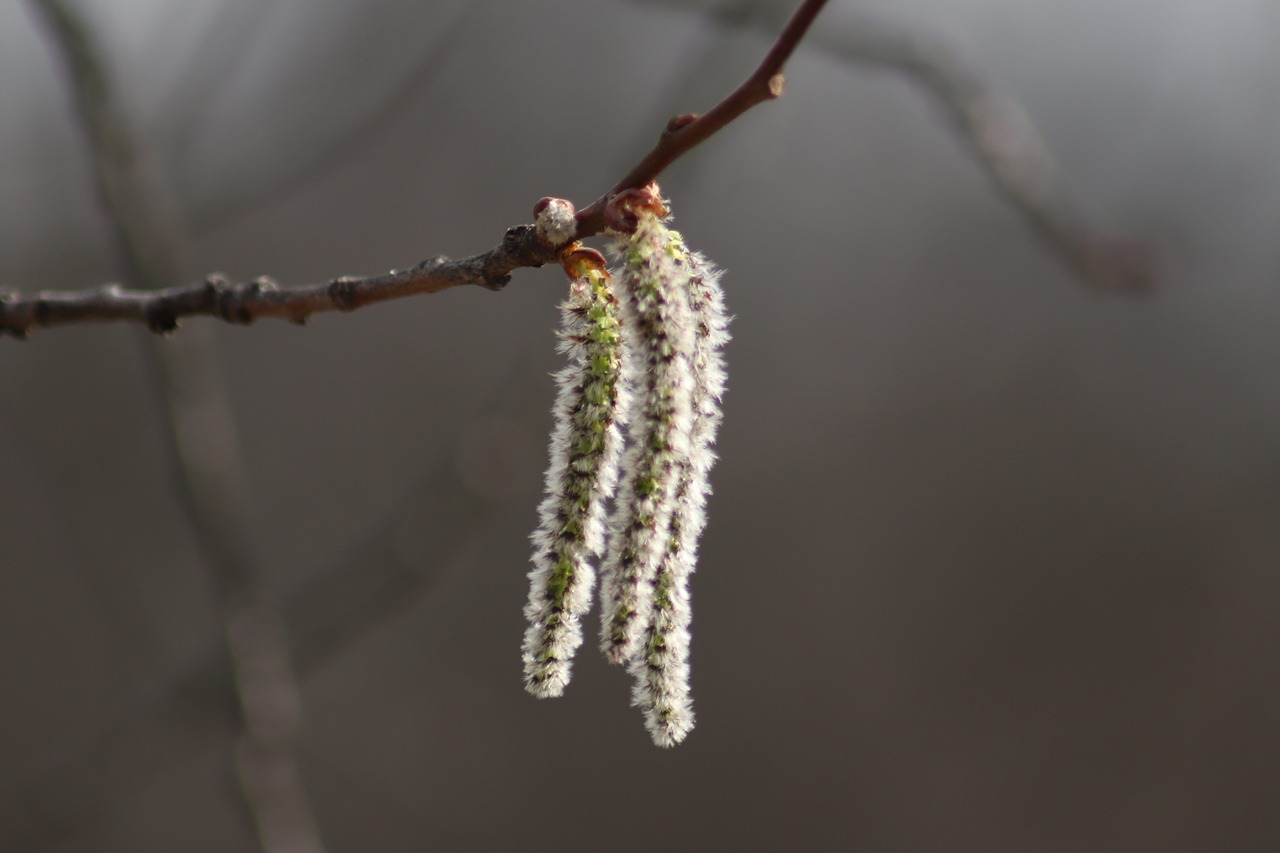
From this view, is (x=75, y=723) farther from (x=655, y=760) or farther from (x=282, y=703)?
(x=282, y=703)

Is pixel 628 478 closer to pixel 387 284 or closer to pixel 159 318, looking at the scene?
pixel 387 284

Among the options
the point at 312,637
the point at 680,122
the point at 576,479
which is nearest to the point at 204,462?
the point at 312,637

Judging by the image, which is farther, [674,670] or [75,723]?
→ [75,723]

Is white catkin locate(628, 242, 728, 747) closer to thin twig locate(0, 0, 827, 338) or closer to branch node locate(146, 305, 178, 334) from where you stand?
thin twig locate(0, 0, 827, 338)

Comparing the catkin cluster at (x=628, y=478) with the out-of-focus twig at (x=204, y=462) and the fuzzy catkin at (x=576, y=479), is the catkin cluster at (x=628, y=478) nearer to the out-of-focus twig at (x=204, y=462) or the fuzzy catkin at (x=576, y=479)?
the fuzzy catkin at (x=576, y=479)

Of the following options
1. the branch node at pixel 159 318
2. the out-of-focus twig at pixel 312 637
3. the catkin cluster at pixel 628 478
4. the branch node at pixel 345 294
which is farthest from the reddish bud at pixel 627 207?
the out-of-focus twig at pixel 312 637

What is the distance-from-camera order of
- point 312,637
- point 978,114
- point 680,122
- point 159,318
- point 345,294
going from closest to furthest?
point 680,122
point 345,294
point 159,318
point 978,114
point 312,637

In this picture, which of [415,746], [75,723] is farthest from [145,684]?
[415,746]
